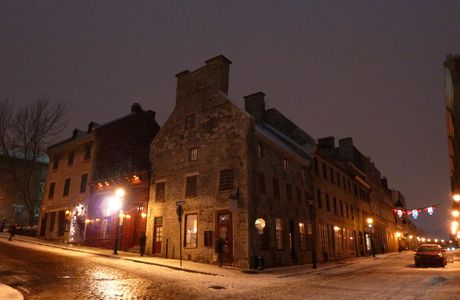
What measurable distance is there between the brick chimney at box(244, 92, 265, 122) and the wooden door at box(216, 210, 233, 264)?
512 inches

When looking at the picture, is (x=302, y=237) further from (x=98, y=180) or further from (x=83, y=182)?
(x=83, y=182)

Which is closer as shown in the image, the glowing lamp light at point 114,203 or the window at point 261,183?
the window at point 261,183

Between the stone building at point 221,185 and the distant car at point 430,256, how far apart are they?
772 centimetres

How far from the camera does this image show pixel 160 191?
2438 cm

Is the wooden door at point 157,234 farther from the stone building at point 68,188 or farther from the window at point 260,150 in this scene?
the stone building at point 68,188

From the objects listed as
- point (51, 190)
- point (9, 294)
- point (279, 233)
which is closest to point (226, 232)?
point (279, 233)

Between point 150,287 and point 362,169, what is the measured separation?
41.5 m

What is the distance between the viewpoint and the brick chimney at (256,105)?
31141 millimetres

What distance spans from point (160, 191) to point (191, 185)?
9.90 feet

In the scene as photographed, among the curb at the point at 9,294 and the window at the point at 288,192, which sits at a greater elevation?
the window at the point at 288,192

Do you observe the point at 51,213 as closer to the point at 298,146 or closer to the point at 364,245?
the point at 298,146

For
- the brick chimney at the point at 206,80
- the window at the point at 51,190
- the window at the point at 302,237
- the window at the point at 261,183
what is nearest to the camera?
the window at the point at 261,183

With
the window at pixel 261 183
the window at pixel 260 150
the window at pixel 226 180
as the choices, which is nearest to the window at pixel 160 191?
the window at pixel 226 180

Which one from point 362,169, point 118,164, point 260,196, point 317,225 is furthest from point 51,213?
point 362,169
